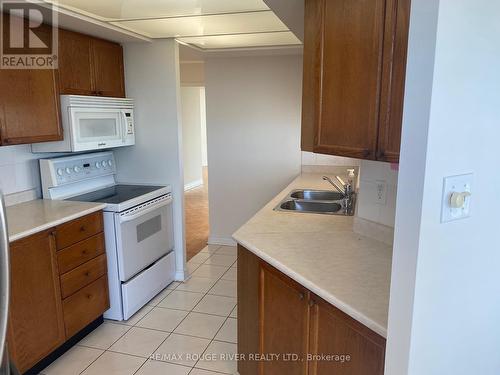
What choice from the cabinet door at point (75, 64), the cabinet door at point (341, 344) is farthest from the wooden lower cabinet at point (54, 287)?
the cabinet door at point (341, 344)

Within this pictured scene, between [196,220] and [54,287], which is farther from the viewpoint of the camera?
[196,220]

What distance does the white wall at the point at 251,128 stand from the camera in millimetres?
4180

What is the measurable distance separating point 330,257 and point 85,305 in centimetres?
178

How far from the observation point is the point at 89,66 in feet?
9.82

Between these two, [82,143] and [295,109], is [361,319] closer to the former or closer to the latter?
[82,143]

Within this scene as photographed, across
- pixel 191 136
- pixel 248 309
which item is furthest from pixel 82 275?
pixel 191 136

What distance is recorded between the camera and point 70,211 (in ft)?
8.33

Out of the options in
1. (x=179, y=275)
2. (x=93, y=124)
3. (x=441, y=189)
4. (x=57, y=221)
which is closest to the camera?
(x=441, y=189)

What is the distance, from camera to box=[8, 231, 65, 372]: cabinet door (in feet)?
6.80

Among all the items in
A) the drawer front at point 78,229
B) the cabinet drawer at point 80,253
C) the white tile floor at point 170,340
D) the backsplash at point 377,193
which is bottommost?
the white tile floor at point 170,340

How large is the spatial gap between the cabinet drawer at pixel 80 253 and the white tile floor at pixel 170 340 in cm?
57

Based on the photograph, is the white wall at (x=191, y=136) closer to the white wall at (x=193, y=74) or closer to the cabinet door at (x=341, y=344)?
the white wall at (x=193, y=74)

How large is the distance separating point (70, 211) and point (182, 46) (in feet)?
6.16

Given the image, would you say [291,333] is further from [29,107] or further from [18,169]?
[18,169]
